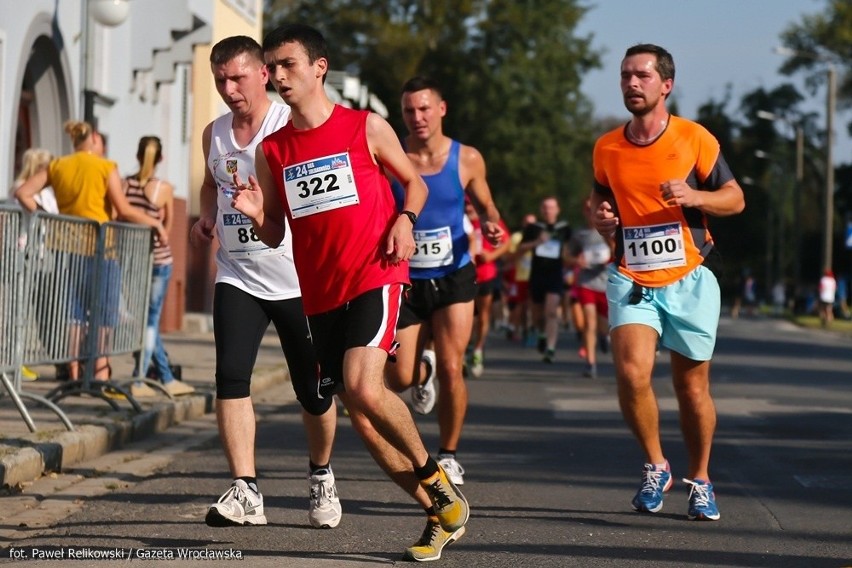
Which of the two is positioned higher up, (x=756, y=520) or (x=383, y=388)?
(x=383, y=388)

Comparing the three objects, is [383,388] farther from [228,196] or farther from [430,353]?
[430,353]

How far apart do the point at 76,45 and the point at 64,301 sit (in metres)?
11.0

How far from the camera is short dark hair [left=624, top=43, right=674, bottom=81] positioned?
26.2 ft

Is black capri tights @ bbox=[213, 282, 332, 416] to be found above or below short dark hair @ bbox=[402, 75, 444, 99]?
below

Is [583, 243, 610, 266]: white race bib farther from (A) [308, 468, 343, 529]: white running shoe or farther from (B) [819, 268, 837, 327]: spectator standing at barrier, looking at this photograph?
(B) [819, 268, 837, 327]: spectator standing at barrier

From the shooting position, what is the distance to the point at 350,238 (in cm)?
677

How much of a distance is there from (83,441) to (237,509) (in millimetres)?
3174

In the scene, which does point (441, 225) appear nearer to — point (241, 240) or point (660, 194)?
point (660, 194)

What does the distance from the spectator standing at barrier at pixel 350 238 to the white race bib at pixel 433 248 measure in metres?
2.52

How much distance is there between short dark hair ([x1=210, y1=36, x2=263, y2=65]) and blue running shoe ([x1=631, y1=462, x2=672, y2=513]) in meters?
2.51

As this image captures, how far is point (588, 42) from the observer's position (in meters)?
70.1

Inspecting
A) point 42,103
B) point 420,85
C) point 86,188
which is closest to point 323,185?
point 420,85

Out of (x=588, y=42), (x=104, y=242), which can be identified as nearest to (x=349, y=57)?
(x=588, y=42)

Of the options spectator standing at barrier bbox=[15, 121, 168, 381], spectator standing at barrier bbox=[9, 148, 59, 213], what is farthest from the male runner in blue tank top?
spectator standing at barrier bbox=[9, 148, 59, 213]
